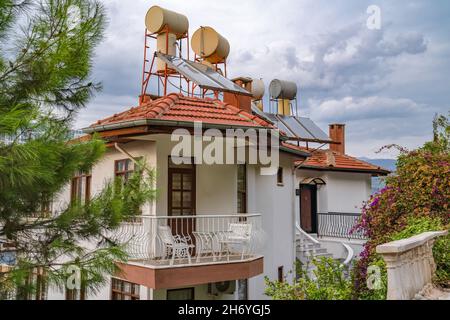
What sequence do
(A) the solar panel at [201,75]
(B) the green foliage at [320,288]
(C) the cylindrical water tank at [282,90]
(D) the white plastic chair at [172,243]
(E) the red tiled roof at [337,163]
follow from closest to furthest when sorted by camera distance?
1. (B) the green foliage at [320,288]
2. (D) the white plastic chair at [172,243]
3. (A) the solar panel at [201,75]
4. (E) the red tiled roof at [337,163]
5. (C) the cylindrical water tank at [282,90]

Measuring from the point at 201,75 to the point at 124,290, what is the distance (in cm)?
716

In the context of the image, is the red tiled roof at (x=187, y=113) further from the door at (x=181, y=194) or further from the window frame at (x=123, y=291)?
the window frame at (x=123, y=291)

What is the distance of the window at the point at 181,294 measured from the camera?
39.6 feet

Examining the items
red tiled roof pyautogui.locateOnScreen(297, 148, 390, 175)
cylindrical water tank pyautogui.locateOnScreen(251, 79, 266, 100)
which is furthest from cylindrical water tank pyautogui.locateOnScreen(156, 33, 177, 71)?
red tiled roof pyautogui.locateOnScreen(297, 148, 390, 175)

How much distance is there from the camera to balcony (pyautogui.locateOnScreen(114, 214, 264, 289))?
10047 mm

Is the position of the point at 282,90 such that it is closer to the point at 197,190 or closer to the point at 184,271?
the point at 197,190

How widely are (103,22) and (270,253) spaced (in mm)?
10186

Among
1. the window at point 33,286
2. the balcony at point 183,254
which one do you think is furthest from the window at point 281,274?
the window at point 33,286

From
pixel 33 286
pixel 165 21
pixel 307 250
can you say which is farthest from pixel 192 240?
pixel 165 21

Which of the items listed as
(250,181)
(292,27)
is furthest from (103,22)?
(250,181)

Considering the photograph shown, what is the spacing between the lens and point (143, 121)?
10328 millimetres

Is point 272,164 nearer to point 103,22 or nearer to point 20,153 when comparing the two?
point 103,22

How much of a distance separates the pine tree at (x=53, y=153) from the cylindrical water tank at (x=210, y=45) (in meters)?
12.8

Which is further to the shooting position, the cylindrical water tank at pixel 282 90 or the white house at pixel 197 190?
the cylindrical water tank at pixel 282 90
